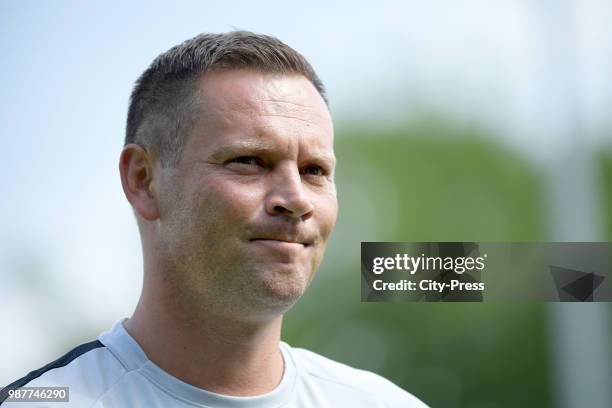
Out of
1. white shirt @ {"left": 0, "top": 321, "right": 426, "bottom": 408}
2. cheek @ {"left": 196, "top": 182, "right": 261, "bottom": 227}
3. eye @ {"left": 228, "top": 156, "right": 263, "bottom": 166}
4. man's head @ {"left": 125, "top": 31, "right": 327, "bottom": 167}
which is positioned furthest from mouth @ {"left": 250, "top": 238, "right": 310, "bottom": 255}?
white shirt @ {"left": 0, "top": 321, "right": 426, "bottom": 408}

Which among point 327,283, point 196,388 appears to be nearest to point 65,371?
point 196,388

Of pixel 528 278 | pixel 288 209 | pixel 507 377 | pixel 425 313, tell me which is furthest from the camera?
pixel 425 313

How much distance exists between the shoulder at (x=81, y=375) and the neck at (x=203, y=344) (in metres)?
0.16

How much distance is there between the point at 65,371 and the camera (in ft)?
9.54

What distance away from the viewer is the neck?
9.45 feet

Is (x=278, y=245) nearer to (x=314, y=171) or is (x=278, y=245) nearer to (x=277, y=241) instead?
(x=277, y=241)

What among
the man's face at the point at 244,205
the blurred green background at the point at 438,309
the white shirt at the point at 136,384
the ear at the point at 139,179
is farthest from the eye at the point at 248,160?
the blurred green background at the point at 438,309

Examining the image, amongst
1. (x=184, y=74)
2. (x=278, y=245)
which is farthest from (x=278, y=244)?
(x=184, y=74)

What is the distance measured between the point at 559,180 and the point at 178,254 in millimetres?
8381

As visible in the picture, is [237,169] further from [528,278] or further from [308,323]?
[308,323]

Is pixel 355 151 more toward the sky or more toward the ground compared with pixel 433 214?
more toward the sky

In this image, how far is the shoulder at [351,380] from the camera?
331 cm

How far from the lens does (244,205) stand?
2.73 metres

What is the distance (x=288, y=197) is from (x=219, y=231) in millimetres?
292
